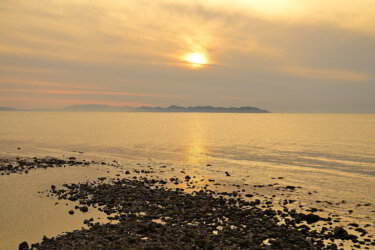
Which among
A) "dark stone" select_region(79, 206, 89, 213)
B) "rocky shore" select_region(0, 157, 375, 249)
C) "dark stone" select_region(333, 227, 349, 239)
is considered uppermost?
"dark stone" select_region(333, 227, 349, 239)

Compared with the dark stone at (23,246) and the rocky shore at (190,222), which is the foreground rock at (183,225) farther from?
the dark stone at (23,246)

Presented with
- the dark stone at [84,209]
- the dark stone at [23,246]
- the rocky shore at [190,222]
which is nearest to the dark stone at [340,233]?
the rocky shore at [190,222]

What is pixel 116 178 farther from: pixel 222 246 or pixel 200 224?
pixel 222 246

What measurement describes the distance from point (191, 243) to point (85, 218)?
827 cm

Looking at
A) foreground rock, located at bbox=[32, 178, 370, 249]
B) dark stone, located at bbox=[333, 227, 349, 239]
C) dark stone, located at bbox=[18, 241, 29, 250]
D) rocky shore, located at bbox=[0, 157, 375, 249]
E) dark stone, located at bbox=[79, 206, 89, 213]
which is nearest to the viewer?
dark stone, located at bbox=[18, 241, 29, 250]

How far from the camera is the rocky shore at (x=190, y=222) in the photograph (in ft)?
55.0

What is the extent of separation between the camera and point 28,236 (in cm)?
1825

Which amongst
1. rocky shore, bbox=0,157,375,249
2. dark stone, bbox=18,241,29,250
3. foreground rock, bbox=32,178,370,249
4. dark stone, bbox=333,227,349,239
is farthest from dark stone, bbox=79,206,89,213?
dark stone, bbox=333,227,349,239

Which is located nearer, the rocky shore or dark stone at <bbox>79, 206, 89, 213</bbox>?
the rocky shore

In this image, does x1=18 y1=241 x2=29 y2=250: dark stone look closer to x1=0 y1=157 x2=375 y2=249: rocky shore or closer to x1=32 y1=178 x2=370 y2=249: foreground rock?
x1=0 y1=157 x2=375 y2=249: rocky shore

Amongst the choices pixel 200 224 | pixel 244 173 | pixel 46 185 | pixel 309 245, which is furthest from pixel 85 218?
pixel 244 173

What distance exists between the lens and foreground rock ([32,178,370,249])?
54.5 ft

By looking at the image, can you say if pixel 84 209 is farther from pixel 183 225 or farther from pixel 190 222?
pixel 190 222

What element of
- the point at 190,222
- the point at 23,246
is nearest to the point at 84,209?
the point at 23,246
